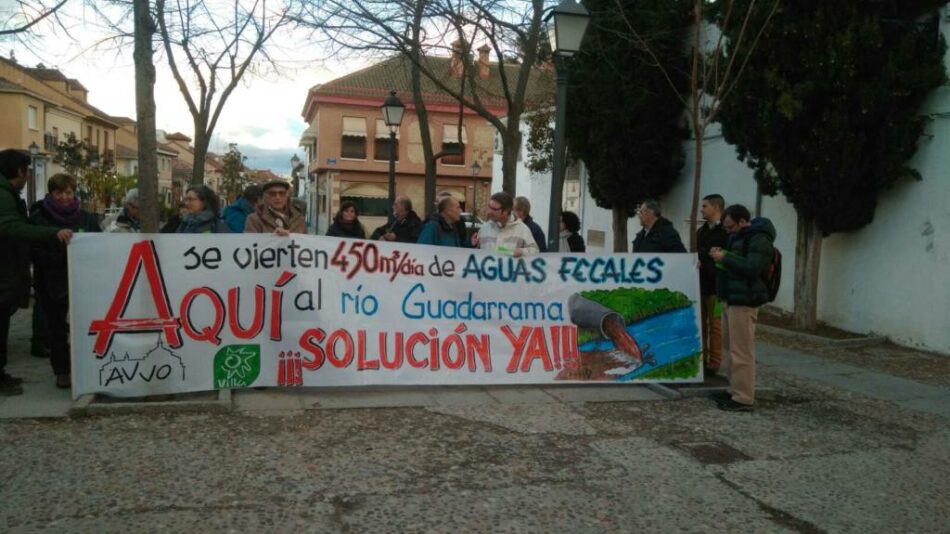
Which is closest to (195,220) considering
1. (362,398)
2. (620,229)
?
(362,398)

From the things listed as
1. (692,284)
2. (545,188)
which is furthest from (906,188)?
(545,188)

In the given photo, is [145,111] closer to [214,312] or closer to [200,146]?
[214,312]

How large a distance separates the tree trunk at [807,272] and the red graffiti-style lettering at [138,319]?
27.8ft

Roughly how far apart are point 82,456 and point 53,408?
112 centimetres

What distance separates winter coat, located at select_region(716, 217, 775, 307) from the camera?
600cm

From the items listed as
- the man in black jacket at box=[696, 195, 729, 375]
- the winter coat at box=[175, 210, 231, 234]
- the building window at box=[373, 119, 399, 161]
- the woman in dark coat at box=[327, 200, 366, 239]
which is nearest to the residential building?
the building window at box=[373, 119, 399, 161]

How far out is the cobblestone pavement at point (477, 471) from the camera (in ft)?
13.0

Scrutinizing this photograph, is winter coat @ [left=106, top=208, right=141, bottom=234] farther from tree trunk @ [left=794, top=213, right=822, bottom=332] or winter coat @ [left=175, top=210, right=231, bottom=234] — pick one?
tree trunk @ [left=794, top=213, right=822, bottom=332]

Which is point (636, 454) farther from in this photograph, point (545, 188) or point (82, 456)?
point (545, 188)

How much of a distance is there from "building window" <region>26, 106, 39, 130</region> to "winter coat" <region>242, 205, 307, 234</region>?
153 feet

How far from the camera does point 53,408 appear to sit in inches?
218

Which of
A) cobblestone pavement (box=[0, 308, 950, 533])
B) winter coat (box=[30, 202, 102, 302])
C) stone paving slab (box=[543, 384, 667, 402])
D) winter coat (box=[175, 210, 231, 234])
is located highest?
winter coat (box=[175, 210, 231, 234])

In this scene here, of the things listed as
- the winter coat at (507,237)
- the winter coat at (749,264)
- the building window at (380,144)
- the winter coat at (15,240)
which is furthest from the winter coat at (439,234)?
the building window at (380,144)

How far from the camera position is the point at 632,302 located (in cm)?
691
